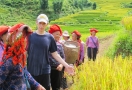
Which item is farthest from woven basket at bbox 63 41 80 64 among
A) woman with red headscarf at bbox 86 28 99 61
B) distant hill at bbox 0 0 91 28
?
distant hill at bbox 0 0 91 28

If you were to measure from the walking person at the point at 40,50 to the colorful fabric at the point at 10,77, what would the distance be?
1502 mm

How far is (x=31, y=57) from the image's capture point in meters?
4.69

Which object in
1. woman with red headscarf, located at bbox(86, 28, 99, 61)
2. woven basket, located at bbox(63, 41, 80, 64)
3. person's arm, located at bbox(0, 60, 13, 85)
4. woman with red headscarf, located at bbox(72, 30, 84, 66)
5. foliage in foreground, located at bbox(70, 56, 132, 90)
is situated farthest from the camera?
woman with red headscarf, located at bbox(86, 28, 99, 61)

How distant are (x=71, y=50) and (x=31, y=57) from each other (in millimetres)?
2390

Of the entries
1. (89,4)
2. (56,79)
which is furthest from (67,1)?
(56,79)

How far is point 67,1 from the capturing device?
258 feet

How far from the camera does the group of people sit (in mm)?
3051

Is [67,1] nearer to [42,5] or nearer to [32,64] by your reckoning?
[42,5]

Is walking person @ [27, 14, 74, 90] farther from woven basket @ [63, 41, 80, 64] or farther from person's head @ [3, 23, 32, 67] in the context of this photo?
woven basket @ [63, 41, 80, 64]

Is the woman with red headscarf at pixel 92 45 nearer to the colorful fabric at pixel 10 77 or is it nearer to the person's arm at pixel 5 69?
the colorful fabric at pixel 10 77

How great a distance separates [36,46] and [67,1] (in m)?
74.6

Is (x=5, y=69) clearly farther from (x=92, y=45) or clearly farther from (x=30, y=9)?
(x=30, y=9)

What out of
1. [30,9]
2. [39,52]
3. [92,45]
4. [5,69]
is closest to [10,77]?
→ [5,69]

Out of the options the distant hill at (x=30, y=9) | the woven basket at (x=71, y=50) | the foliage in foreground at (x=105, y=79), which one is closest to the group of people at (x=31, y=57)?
the foliage in foreground at (x=105, y=79)
